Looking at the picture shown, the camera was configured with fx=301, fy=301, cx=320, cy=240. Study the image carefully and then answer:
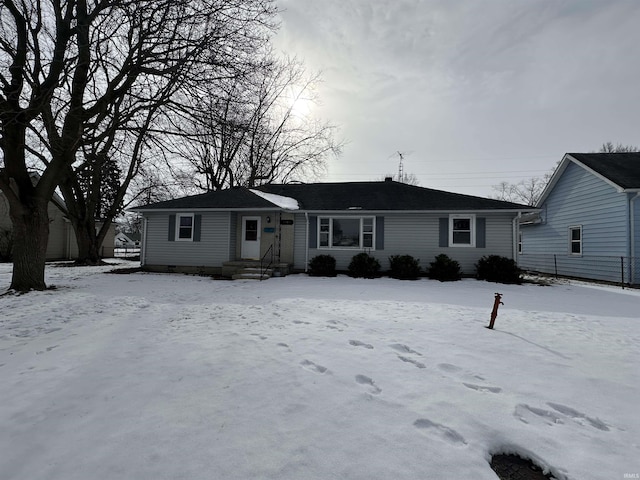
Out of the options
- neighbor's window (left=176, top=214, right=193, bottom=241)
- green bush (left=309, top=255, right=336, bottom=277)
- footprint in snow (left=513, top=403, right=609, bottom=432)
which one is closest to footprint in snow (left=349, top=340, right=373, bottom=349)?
footprint in snow (left=513, top=403, right=609, bottom=432)

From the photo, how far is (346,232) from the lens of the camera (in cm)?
1367

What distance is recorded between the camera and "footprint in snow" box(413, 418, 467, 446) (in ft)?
7.74

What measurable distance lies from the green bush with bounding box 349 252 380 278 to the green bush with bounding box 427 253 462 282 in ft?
7.62

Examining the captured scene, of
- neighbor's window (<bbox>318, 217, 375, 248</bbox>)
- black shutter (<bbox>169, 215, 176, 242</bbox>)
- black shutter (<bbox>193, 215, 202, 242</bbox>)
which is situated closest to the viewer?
neighbor's window (<bbox>318, 217, 375, 248</bbox>)

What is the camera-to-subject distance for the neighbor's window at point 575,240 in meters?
14.0

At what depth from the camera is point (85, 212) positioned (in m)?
19.6

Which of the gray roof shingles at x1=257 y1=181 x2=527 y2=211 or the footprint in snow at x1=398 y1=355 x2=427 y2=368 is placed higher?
the gray roof shingles at x1=257 y1=181 x2=527 y2=211

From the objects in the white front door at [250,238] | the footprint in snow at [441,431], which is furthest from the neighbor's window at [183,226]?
the footprint in snow at [441,431]

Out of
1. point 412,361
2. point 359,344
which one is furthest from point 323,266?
point 412,361

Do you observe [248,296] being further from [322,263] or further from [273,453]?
[273,453]

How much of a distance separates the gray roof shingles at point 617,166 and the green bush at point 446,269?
270 inches

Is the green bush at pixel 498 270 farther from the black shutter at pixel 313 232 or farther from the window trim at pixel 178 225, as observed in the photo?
the window trim at pixel 178 225

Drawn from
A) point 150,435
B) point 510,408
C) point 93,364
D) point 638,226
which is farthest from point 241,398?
point 638,226

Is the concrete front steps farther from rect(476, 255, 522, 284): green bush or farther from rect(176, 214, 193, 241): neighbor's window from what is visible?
rect(476, 255, 522, 284): green bush
